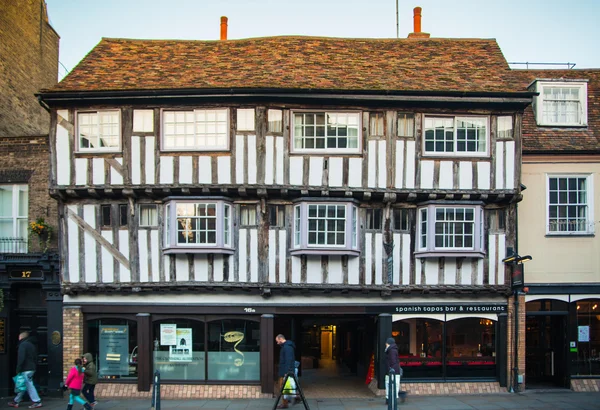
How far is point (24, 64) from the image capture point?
20422 millimetres

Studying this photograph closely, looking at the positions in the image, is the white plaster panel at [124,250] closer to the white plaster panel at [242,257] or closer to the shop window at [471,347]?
the white plaster panel at [242,257]

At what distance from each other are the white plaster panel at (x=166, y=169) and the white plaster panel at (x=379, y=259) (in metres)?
5.56

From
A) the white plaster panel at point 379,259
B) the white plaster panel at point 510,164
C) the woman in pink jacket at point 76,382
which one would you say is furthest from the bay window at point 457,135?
the woman in pink jacket at point 76,382

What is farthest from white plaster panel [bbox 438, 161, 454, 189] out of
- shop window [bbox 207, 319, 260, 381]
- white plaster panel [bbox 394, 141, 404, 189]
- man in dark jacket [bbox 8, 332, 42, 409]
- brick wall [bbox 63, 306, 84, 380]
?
man in dark jacket [bbox 8, 332, 42, 409]

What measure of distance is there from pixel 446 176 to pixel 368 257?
2.92 m

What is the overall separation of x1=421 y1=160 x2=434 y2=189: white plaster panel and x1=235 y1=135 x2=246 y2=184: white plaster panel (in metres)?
4.63

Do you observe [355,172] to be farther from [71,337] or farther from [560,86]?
[71,337]

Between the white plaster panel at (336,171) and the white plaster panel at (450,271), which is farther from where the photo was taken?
the white plaster panel at (450,271)

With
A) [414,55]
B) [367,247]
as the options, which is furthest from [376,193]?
[414,55]

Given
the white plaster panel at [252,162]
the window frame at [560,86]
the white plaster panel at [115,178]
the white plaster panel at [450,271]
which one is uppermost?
the window frame at [560,86]

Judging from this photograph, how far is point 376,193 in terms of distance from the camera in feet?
51.1

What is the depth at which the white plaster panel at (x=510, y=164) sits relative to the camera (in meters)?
15.8

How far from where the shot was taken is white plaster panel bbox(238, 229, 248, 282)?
1562 cm

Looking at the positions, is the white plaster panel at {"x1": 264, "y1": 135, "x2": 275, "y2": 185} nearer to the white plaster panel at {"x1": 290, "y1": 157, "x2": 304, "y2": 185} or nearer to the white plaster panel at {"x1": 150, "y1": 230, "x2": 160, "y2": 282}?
the white plaster panel at {"x1": 290, "y1": 157, "x2": 304, "y2": 185}
